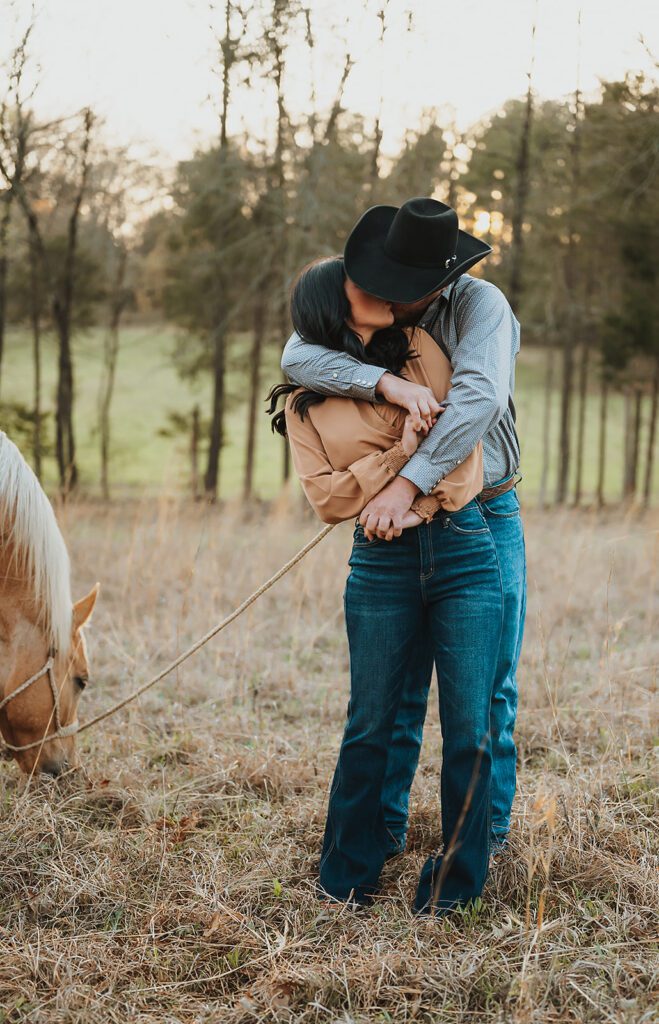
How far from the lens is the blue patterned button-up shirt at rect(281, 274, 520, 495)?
77.2 inches

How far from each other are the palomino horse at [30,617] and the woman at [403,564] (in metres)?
1.15

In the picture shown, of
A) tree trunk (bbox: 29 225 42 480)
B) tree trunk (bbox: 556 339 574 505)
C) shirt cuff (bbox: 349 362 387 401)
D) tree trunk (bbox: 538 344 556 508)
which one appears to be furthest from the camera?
tree trunk (bbox: 538 344 556 508)

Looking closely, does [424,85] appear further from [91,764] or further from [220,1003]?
[220,1003]

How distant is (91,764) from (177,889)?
89cm

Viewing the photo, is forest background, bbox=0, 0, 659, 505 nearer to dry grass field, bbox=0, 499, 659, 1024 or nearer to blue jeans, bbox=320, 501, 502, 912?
dry grass field, bbox=0, 499, 659, 1024

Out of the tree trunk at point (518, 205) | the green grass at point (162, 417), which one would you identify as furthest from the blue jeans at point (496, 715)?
the green grass at point (162, 417)

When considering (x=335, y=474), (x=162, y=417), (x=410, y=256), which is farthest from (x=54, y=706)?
(x=162, y=417)

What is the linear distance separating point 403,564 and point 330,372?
0.52 metres

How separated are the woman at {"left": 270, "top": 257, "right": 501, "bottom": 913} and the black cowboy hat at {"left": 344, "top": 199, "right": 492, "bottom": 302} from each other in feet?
0.24

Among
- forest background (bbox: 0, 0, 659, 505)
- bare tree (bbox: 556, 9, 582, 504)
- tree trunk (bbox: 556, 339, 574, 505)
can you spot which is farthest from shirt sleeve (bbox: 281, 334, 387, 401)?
tree trunk (bbox: 556, 339, 574, 505)

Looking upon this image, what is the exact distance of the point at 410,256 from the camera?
1.96m

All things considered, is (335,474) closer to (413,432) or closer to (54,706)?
(413,432)

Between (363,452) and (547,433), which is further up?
(363,452)

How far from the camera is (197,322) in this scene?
14.9 meters
